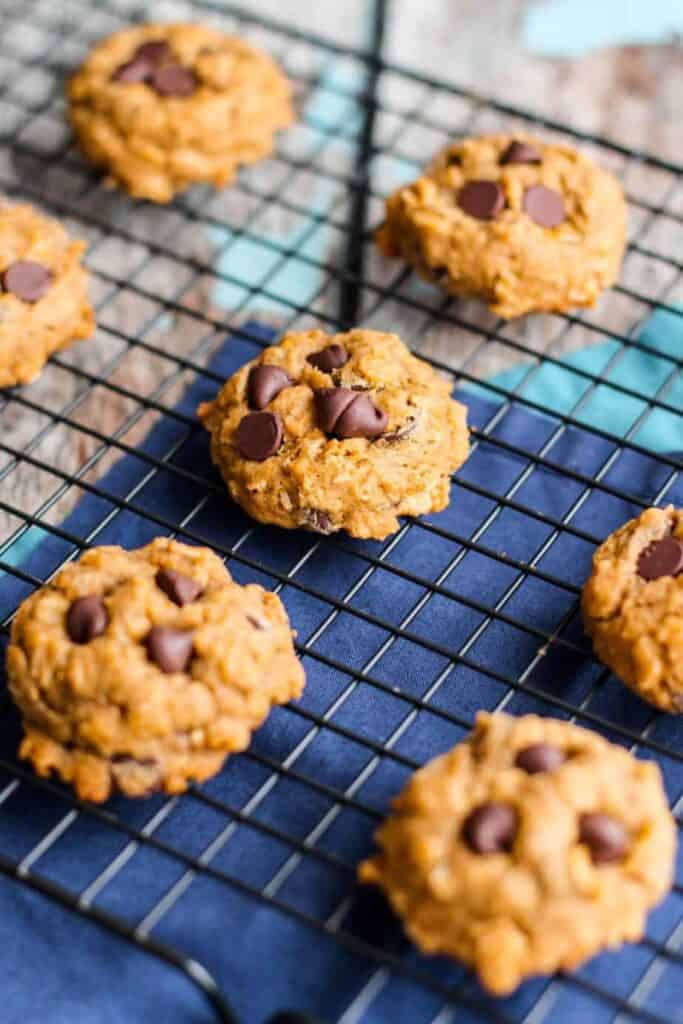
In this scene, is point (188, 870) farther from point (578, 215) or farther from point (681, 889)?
point (578, 215)

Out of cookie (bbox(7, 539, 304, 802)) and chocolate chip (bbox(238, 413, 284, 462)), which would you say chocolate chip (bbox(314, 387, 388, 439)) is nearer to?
chocolate chip (bbox(238, 413, 284, 462))

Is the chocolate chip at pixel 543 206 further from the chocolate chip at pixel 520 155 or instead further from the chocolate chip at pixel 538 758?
→ the chocolate chip at pixel 538 758

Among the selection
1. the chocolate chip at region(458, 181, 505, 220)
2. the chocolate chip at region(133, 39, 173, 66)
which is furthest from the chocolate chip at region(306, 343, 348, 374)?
the chocolate chip at region(133, 39, 173, 66)

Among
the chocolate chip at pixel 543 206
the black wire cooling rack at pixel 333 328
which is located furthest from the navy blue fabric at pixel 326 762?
the chocolate chip at pixel 543 206

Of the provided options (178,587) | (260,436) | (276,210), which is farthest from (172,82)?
(178,587)

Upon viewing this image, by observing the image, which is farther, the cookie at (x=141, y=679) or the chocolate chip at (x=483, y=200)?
the chocolate chip at (x=483, y=200)

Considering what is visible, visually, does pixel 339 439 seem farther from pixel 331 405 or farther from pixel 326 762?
pixel 326 762

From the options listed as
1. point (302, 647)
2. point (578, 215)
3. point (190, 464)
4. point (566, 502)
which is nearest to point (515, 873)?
point (302, 647)
